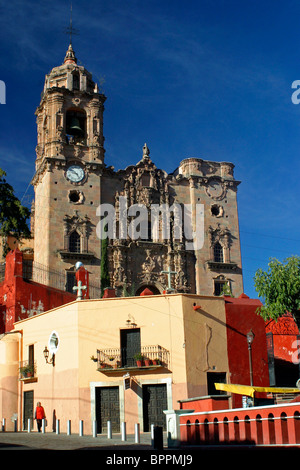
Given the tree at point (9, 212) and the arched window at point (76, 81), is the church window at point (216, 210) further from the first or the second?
the tree at point (9, 212)

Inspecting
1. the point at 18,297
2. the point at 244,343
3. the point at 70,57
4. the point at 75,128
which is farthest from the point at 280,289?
the point at 70,57

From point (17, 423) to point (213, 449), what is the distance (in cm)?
1454

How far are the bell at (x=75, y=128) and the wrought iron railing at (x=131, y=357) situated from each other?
23459 mm

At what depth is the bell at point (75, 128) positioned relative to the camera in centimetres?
4509

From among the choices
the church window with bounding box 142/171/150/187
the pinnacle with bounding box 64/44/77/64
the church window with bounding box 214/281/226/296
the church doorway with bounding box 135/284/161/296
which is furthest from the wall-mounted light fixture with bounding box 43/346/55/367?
the pinnacle with bounding box 64/44/77/64

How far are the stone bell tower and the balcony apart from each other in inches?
620

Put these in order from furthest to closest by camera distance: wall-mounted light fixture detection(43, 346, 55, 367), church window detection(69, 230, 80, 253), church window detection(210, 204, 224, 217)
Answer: church window detection(210, 204, 224, 217), church window detection(69, 230, 80, 253), wall-mounted light fixture detection(43, 346, 55, 367)

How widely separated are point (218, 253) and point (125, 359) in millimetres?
21559

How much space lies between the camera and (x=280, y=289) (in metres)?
28.4

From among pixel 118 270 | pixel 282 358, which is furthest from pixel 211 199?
pixel 282 358

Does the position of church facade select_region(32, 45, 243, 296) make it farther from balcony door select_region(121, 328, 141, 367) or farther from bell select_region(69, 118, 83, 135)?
balcony door select_region(121, 328, 141, 367)

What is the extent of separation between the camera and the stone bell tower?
1634 inches
